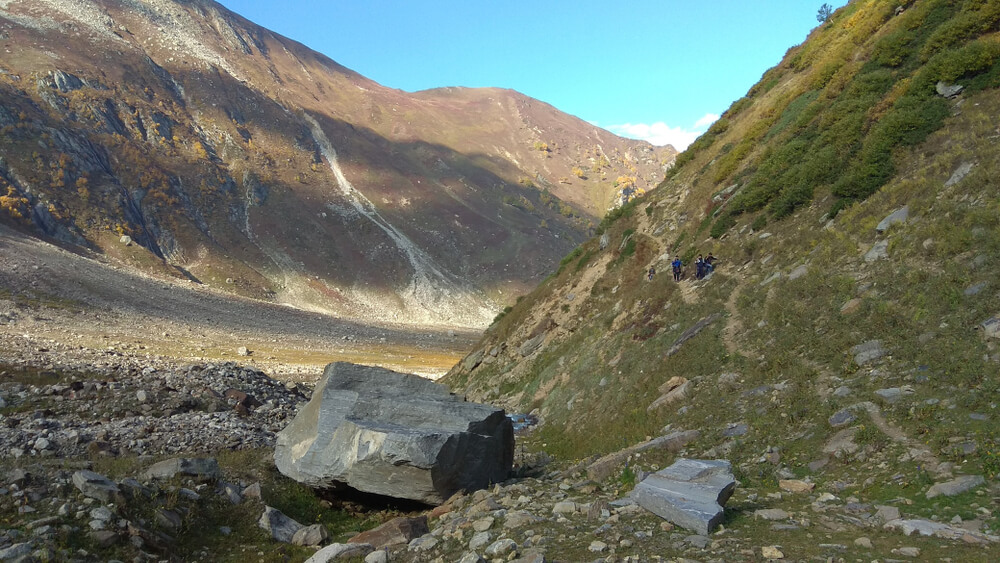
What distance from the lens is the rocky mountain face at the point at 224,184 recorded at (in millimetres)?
100062

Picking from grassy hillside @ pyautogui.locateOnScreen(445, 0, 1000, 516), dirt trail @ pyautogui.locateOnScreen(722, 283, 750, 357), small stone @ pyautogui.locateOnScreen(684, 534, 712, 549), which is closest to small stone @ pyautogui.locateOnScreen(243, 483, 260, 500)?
grassy hillside @ pyautogui.locateOnScreen(445, 0, 1000, 516)

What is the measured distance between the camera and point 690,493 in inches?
378

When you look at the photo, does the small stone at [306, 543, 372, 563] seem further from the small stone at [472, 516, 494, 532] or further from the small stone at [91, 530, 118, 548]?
the small stone at [91, 530, 118, 548]

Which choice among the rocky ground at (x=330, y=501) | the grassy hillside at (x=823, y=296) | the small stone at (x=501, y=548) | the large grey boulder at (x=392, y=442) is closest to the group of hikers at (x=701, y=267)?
the grassy hillside at (x=823, y=296)

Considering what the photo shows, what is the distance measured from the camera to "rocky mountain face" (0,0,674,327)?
10006 cm

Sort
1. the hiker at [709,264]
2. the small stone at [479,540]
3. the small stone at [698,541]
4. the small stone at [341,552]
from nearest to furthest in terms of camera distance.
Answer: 1. the small stone at [698,541]
2. the small stone at [479,540]
3. the small stone at [341,552]
4. the hiker at [709,264]

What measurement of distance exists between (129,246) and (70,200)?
1250 cm

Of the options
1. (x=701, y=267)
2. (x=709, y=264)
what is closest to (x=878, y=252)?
(x=709, y=264)

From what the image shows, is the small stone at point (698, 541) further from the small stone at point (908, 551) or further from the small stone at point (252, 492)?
the small stone at point (252, 492)

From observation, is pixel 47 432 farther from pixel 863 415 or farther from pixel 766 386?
pixel 863 415

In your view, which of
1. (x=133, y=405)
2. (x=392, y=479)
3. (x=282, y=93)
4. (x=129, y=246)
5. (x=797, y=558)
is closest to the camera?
(x=797, y=558)

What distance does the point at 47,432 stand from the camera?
16.6 metres

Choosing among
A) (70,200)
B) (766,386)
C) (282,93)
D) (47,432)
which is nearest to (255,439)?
(47,432)

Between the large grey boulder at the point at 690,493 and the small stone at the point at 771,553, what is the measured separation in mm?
931
